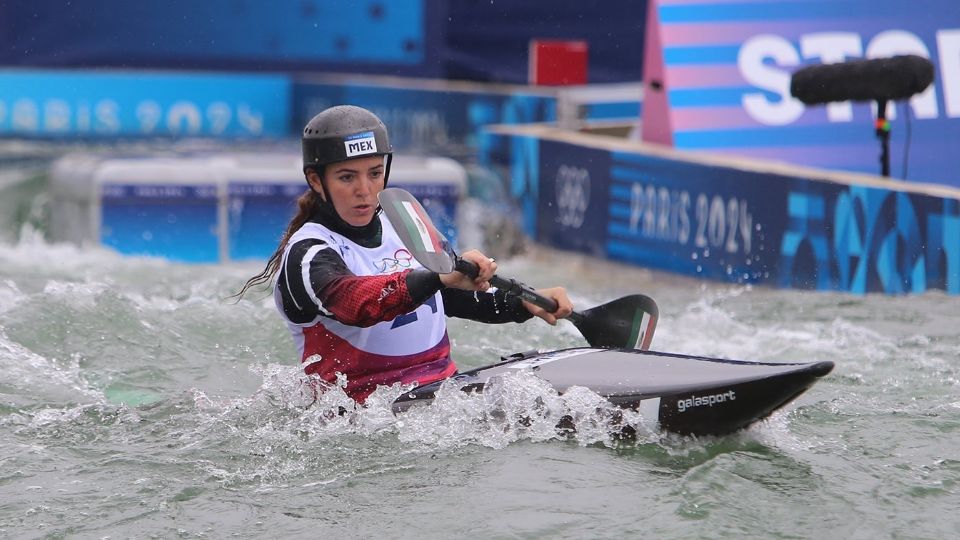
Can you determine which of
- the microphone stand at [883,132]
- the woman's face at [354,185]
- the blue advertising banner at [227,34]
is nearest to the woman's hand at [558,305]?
the woman's face at [354,185]

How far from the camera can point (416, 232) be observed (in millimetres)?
4363

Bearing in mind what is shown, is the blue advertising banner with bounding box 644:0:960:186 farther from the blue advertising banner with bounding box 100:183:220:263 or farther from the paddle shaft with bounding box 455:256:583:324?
the paddle shaft with bounding box 455:256:583:324

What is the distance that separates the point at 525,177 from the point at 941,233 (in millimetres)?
4836

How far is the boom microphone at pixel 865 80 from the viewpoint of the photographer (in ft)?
26.4

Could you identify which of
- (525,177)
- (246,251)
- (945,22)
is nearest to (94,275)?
(246,251)

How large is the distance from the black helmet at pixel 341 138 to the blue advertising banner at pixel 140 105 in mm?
10735

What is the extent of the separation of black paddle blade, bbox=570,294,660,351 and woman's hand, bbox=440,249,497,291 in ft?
3.21

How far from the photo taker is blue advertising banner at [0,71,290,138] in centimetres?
1470

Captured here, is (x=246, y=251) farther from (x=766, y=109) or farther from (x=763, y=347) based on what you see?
(x=763, y=347)

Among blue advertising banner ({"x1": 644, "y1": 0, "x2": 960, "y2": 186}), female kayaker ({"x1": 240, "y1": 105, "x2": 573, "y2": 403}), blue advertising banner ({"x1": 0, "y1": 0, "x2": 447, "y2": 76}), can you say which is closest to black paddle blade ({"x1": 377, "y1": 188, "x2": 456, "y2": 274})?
female kayaker ({"x1": 240, "y1": 105, "x2": 573, "y2": 403})

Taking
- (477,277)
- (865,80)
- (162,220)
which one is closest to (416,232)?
(477,277)

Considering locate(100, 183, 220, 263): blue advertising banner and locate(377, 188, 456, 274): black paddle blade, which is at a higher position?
locate(377, 188, 456, 274): black paddle blade

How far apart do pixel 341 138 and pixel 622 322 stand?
4.54 ft

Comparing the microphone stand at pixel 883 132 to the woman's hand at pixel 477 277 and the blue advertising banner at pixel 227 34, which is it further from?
the blue advertising banner at pixel 227 34
